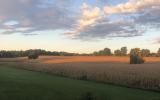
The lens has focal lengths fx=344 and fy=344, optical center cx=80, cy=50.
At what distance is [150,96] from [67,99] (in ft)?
21.3

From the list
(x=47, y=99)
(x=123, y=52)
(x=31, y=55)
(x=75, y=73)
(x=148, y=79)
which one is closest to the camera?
(x=47, y=99)

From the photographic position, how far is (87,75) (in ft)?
125

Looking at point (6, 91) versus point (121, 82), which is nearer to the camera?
point (6, 91)

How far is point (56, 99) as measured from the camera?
65.1 feet

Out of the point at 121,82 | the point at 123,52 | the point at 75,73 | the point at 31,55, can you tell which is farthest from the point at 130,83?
the point at 123,52

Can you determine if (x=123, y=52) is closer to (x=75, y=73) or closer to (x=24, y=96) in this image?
(x=75, y=73)

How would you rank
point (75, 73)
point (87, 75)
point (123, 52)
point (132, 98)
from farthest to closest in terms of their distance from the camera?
1. point (123, 52)
2. point (75, 73)
3. point (87, 75)
4. point (132, 98)

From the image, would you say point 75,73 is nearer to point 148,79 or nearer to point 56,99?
point 148,79

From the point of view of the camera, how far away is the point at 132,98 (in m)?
22.1

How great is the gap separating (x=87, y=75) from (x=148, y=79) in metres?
9.16

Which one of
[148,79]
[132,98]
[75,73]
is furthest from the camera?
[75,73]

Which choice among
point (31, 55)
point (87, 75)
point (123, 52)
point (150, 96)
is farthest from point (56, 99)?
point (123, 52)

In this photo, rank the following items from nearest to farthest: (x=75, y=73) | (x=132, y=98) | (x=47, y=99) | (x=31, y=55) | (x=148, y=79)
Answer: (x=47, y=99)
(x=132, y=98)
(x=148, y=79)
(x=75, y=73)
(x=31, y=55)

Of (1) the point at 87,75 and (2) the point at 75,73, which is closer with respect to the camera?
(1) the point at 87,75
